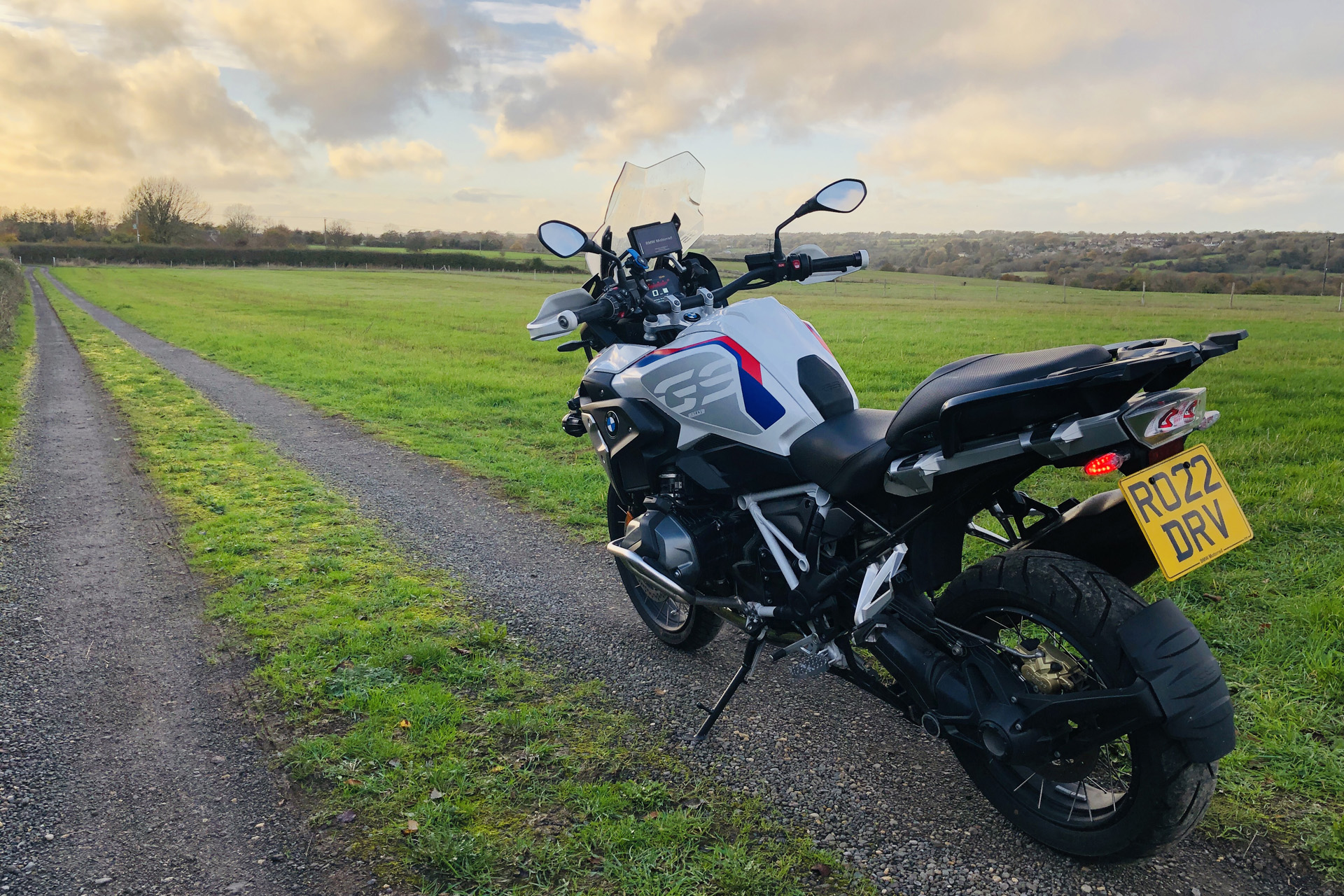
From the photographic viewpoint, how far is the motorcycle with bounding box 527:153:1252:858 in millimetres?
2295

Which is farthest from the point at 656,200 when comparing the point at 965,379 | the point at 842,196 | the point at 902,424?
the point at 965,379

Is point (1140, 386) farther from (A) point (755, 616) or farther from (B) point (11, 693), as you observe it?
(B) point (11, 693)

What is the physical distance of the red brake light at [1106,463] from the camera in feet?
7.57

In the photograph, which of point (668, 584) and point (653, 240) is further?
point (653, 240)

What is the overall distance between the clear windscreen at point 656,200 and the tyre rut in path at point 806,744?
6.19ft

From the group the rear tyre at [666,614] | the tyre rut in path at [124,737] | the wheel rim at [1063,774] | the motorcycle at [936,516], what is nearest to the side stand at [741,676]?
the motorcycle at [936,516]

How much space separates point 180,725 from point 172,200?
106124 millimetres

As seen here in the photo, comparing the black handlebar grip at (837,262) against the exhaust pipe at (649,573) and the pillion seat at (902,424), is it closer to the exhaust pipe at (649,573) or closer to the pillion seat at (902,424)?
the pillion seat at (902,424)

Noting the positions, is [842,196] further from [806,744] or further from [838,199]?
[806,744]

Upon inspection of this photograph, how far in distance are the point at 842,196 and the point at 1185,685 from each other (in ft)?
7.75

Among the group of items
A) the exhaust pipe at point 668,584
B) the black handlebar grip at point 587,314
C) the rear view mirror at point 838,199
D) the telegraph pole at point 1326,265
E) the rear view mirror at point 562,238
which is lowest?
the exhaust pipe at point 668,584

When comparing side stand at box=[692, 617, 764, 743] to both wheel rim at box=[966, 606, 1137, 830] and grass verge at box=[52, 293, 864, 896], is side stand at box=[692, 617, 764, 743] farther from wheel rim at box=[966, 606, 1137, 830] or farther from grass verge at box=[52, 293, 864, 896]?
wheel rim at box=[966, 606, 1137, 830]

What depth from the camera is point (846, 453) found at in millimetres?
2898

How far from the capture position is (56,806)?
9.76 feet
